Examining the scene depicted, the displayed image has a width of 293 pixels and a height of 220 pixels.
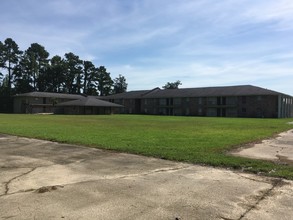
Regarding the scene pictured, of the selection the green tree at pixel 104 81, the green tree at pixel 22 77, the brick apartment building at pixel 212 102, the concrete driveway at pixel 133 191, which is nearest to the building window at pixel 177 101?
the brick apartment building at pixel 212 102

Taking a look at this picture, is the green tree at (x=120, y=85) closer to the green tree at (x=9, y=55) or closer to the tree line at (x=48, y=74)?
the tree line at (x=48, y=74)

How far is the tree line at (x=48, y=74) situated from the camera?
99250mm

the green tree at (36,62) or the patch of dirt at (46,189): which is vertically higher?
the green tree at (36,62)

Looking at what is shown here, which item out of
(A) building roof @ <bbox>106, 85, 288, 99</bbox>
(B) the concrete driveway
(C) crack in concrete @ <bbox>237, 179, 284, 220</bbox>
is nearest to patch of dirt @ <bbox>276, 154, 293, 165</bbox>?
(B) the concrete driveway

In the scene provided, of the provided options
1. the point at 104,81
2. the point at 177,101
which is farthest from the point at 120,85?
the point at 177,101

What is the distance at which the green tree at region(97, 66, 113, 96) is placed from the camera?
11588cm

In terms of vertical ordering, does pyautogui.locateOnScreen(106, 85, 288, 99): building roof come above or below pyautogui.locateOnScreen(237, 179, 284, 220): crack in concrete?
above

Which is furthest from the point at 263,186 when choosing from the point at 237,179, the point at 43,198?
the point at 43,198

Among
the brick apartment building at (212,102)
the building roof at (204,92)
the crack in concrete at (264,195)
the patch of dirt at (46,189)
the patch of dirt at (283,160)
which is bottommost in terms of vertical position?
the crack in concrete at (264,195)

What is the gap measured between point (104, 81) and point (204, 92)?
46.0 meters

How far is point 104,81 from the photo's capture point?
117312 mm

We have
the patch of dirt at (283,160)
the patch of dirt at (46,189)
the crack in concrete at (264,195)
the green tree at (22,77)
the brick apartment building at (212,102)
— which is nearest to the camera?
the crack in concrete at (264,195)

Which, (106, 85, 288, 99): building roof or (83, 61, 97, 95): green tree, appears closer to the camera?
(106, 85, 288, 99): building roof

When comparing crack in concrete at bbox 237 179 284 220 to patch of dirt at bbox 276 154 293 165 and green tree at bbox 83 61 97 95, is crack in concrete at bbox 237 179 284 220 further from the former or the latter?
green tree at bbox 83 61 97 95
